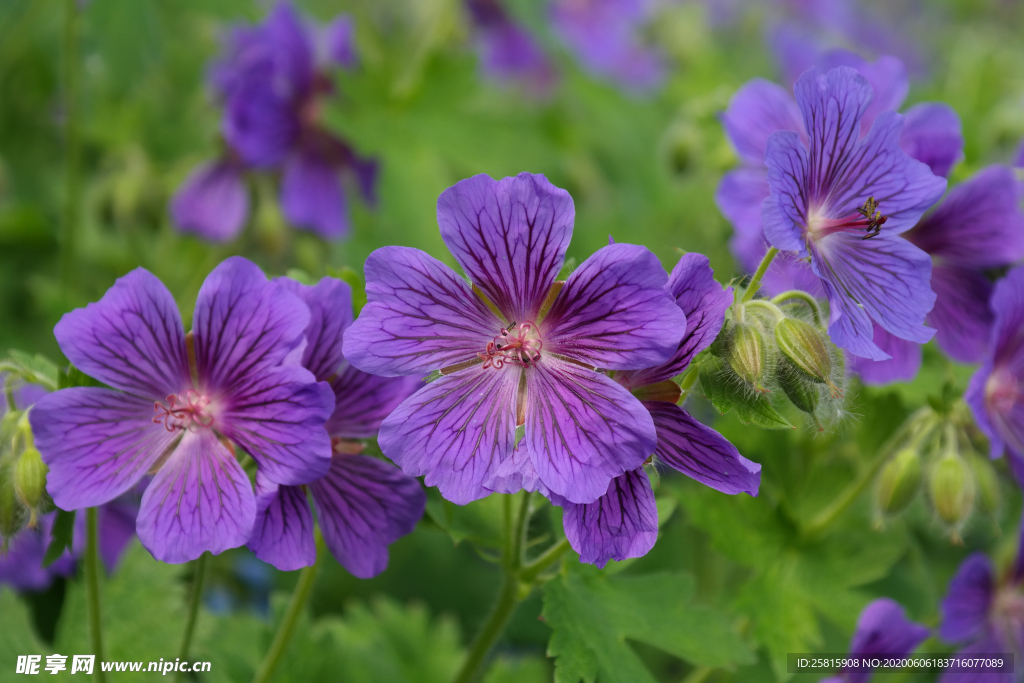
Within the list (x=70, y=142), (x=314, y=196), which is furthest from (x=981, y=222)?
(x=70, y=142)

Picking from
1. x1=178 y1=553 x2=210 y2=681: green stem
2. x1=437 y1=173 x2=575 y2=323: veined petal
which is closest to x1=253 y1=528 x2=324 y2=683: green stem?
x1=178 y1=553 x2=210 y2=681: green stem

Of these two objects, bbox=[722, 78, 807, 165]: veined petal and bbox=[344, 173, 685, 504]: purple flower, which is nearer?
bbox=[344, 173, 685, 504]: purple flower

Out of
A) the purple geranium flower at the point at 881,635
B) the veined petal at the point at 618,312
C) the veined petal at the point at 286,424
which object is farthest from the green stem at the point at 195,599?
the purple geranium flower at the point at 881,635

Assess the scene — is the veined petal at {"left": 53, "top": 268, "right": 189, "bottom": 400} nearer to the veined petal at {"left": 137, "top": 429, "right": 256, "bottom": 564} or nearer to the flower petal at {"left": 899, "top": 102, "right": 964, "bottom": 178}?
the veined petal at {"left": 137, "top": 429, "right": 256, "bottom": 564}

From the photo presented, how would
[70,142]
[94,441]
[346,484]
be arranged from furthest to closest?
[70,142] < [346,484] < [94,441]

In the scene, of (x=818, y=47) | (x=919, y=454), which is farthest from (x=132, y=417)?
(x=818, y=47)

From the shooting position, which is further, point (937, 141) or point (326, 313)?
point (937, 141)

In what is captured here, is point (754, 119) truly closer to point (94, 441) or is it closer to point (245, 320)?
point (245, 320)
